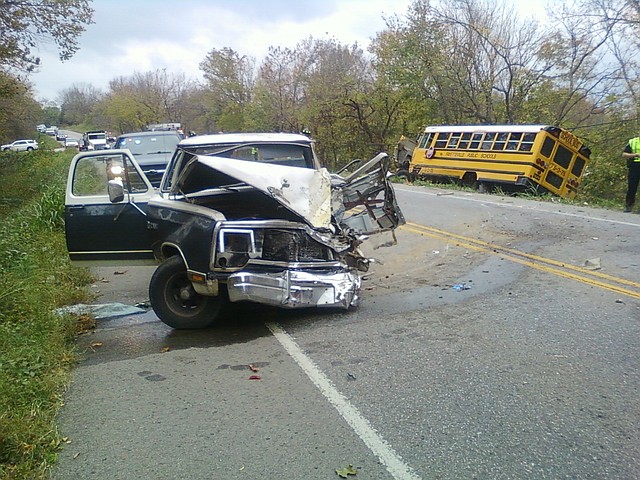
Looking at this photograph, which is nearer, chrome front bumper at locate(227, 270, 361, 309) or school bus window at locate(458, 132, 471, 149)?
chrome front bumper at locate(227, 270, 361, 309)

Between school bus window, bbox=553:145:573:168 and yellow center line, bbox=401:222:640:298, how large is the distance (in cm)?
936

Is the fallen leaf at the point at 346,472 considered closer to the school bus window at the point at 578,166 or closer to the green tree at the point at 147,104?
the school bus window at the point at 578,166

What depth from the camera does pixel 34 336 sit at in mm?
5762

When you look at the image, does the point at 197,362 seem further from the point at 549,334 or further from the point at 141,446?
the point at 549,334

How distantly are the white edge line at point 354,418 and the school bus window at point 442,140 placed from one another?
18647 mm

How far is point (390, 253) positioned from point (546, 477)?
6693 mm

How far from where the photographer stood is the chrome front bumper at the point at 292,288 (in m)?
5.60

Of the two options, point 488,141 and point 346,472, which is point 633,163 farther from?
point 346,472

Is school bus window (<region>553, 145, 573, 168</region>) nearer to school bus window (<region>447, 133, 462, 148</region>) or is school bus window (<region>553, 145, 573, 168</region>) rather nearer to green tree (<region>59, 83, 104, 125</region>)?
school bus window (<region>447, 133, 462, 148</region>)

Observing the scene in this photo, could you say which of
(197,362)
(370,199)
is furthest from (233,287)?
(370,199)

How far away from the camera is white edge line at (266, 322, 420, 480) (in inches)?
129

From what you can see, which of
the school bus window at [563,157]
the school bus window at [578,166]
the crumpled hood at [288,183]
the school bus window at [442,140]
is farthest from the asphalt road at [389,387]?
the school bus window at [442,140]

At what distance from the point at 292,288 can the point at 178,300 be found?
1382 millimetres

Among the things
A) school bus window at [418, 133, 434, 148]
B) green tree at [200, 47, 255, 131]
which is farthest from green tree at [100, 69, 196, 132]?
school bus window at [418, 133, 434, 148]
